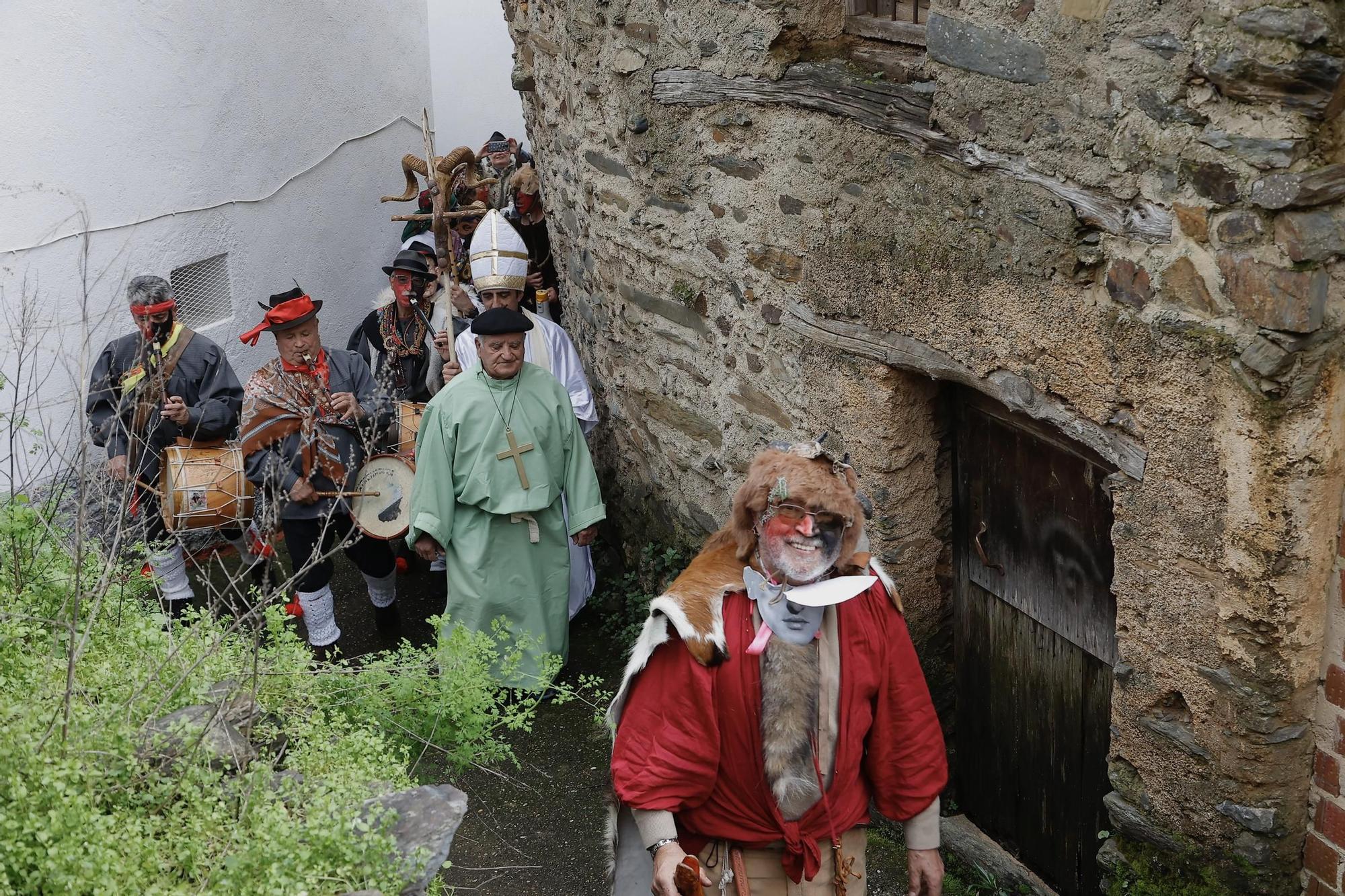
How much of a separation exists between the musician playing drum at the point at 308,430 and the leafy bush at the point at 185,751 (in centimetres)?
181

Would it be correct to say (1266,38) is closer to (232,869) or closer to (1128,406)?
(1128,406)

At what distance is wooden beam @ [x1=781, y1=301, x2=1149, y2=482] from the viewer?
333cm

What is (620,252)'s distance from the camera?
566 cm

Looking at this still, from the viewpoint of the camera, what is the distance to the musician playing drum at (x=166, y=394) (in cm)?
604

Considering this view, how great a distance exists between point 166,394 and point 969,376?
3936 millimetres

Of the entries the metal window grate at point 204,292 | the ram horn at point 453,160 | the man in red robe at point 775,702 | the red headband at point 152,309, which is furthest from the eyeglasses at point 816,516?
the metal window grate at point 204,292

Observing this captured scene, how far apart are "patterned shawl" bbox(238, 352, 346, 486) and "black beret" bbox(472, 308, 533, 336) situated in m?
0.97

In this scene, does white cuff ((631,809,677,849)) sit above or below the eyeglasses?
below

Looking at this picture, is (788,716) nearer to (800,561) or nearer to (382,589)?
(800,561)

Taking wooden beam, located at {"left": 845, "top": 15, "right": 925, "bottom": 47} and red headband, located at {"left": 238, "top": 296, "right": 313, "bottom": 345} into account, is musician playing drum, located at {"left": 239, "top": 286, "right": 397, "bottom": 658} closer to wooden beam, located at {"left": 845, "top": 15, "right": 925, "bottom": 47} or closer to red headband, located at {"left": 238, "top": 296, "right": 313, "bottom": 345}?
red headband, located at {"left": 238, "top": 296, "right": 313, "bottom": 345}

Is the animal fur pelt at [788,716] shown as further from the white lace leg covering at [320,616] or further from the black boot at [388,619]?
the black boot at [388,619]

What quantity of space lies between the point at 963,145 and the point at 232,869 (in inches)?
99.1

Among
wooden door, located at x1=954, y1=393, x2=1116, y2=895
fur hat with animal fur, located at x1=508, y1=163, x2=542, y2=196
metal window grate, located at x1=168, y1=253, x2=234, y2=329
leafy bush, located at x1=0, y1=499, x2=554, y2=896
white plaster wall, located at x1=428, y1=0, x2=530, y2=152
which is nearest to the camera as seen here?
leafy bush, located at x1=0, y1=499, x2=554, y2=896

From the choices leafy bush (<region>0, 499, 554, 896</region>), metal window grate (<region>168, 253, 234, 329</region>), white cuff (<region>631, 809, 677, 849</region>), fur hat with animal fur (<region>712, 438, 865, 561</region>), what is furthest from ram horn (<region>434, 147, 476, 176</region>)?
white cuff (<region>631, 809, 677, 849</region>)
